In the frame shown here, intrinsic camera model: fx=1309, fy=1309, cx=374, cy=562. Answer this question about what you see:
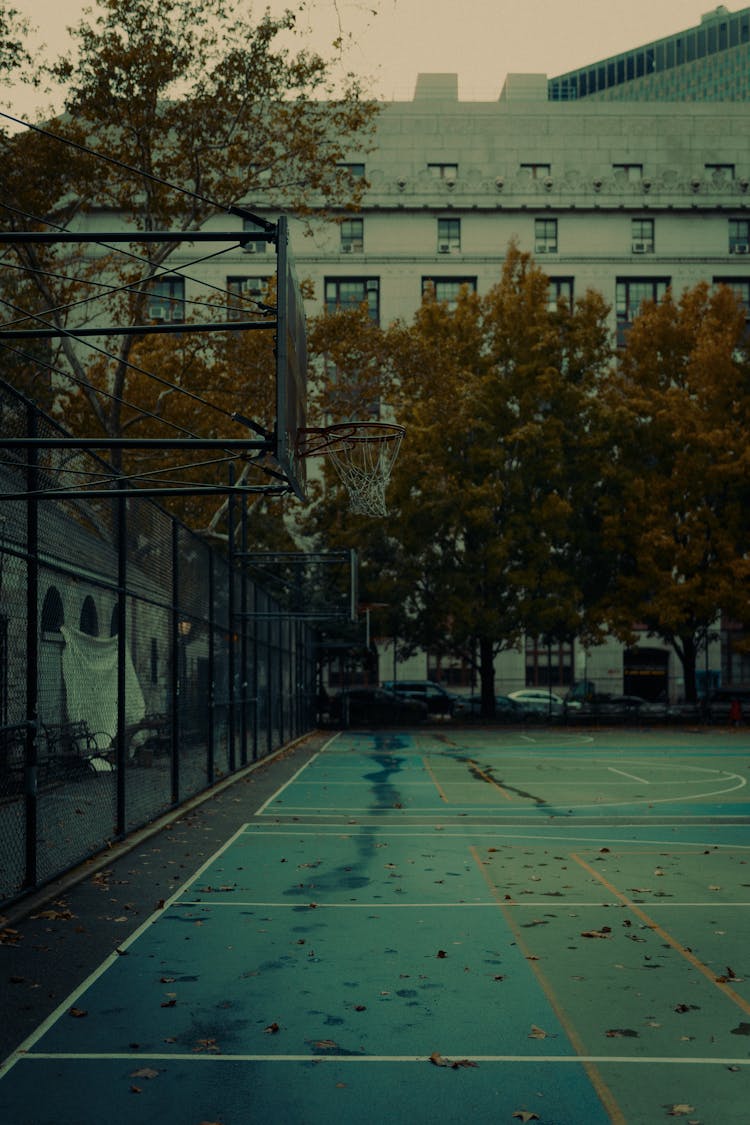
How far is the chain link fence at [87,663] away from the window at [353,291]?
50.0m

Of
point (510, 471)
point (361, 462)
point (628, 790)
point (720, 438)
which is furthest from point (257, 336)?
point (720, 438)

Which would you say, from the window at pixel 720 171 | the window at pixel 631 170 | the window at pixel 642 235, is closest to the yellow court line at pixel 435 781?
the window at pixel 642 235

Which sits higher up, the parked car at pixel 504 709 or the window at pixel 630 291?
the window at pixel 630 291

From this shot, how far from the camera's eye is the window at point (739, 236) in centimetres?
7144

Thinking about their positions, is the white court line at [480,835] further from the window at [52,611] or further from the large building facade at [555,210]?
the large building facade at [555,210]

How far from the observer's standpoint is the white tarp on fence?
13695 millimetres

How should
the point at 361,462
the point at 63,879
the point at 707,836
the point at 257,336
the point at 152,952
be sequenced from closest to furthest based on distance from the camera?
the point at 152,952 → the point at 63,879 → the point at 707,836 → the point at 361,462 → the point at 257,336

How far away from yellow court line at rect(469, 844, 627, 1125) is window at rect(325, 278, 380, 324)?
61230 millimetres

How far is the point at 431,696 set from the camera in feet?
183

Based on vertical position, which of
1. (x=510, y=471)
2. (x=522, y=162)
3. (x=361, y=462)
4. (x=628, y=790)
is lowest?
(x=628, y=790)

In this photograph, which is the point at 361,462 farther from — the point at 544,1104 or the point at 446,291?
the point at 446,291

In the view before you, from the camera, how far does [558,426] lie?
50.1 metres

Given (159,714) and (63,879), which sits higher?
(159,714)

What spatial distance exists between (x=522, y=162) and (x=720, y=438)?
27286 mm
